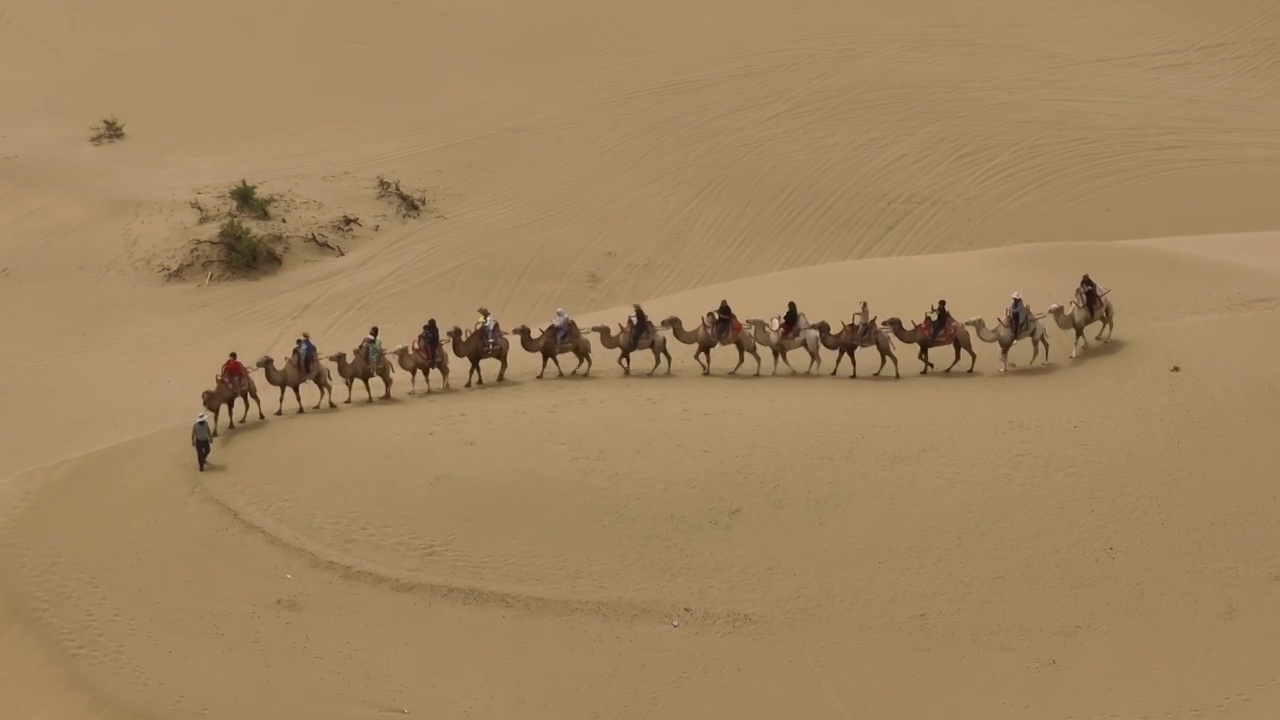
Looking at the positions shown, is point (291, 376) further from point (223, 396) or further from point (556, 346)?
point (556, 346)

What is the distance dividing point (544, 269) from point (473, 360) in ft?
21.2

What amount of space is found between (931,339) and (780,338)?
2.09 m

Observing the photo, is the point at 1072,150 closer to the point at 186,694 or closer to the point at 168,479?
the point at 168,479

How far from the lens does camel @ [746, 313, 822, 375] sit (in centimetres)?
2047

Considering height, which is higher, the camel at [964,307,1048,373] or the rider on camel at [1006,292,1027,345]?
the rider on camel at [1006,292,1027,345]

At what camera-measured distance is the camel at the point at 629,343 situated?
20.6 meters

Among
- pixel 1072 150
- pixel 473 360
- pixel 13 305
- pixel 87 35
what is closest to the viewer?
pixel 473 360

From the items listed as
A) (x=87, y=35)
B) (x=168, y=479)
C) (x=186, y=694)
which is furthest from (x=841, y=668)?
(x=87, y=35)

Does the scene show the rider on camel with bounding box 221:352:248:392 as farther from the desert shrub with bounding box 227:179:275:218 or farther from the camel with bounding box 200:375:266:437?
the desert shrub with bounding box 227:179:275:218

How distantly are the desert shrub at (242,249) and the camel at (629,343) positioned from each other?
7.77 metres

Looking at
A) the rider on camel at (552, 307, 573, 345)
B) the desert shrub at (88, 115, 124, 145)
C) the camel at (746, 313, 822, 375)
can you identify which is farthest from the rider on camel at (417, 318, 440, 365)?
the desert shrub at (88, 115, 124, 145)

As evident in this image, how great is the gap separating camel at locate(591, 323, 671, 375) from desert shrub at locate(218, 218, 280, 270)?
777 cm

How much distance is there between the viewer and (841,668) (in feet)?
49.5

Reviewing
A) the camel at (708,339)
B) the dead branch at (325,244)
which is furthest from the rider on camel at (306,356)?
the dead branch at (325,244)
